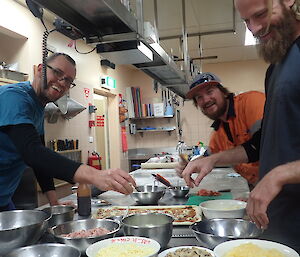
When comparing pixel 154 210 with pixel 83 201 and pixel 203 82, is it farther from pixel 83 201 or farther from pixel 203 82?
pixel 203 82

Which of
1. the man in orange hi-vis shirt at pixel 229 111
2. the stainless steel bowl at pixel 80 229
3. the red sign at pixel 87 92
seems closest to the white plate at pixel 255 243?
the stainless steel bowl at pixel 80 229

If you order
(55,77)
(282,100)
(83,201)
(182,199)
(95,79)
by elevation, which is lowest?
(182,199)

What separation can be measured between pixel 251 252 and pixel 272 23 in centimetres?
90

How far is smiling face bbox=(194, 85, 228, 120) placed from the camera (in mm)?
2742

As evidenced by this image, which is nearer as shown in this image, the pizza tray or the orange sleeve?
the pizza tray

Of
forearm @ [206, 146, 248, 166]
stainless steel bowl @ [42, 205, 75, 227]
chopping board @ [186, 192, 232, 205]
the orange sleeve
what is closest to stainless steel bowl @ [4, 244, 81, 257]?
stainless steel bowl @ [42, 205, 75, 227]

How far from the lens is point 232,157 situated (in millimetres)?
2068

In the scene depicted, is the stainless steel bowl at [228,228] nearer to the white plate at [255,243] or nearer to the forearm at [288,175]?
the white plate at [255,243]

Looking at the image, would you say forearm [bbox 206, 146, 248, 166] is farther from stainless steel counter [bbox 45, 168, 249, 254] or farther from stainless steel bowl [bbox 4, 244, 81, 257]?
stainless steel bowl [bbox 4, 244, 81, 257]

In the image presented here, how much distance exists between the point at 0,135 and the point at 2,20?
226cm

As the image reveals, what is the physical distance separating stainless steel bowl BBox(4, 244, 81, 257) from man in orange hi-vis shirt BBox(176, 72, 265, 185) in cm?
144

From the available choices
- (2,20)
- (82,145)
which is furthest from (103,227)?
(82,145)

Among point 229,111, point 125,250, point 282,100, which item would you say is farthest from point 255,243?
point 229,111

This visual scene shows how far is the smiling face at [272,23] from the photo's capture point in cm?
126
